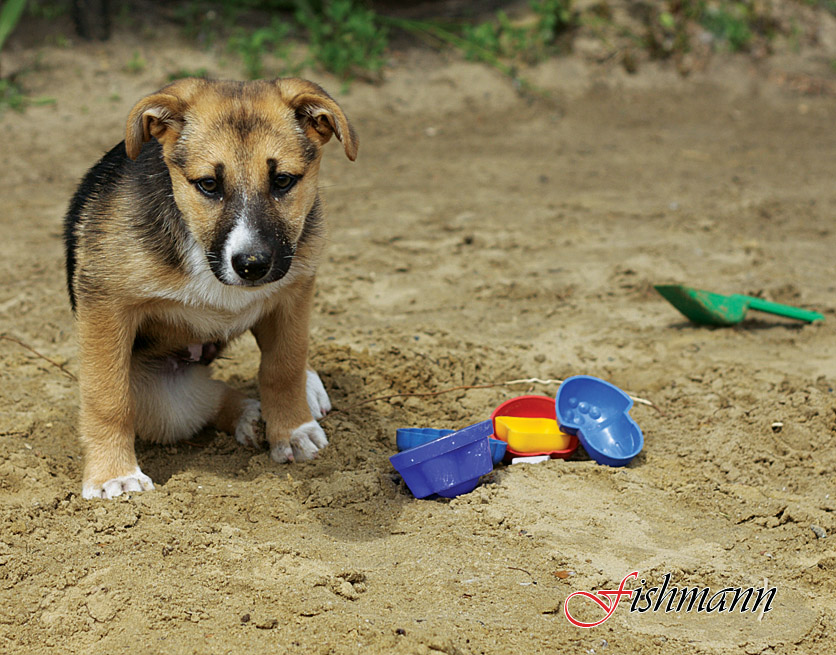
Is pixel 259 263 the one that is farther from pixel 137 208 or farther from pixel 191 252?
pixel 137 208

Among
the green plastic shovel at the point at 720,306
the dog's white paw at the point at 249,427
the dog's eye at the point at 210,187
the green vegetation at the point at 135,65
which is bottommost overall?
the dog's white paw at the point at 249,427

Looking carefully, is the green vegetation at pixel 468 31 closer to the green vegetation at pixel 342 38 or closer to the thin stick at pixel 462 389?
the green vegetation at pixel 342 38

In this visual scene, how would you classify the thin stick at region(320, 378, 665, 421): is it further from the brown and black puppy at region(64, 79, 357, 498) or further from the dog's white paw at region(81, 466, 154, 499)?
the dog's white paw at region(81, 466, 154, 499)

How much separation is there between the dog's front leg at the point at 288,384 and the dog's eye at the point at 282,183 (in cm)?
67

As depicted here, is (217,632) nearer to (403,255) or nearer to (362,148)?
(403,255)

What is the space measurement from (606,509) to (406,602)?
3.31 ft

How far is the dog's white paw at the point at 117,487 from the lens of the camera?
3.46 m

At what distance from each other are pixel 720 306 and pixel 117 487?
345cm

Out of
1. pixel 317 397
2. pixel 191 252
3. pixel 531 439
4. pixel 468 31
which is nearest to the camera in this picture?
pixel 191 252

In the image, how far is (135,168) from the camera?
11.6ft

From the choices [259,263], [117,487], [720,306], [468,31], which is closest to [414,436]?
[259,263]

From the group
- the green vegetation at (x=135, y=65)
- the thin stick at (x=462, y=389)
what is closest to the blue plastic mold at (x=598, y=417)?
the thin stick at (x=462, y=389)

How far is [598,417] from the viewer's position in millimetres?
4074

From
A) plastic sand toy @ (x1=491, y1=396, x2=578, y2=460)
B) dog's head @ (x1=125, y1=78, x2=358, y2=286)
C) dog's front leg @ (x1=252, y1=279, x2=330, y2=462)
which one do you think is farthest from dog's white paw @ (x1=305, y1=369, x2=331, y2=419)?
dog's head @ (x1=125, y1=78, x2=358, y2=286)
